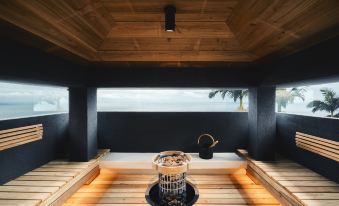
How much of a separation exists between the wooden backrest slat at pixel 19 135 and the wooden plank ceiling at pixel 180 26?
5.73ft

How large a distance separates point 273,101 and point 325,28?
277 cm

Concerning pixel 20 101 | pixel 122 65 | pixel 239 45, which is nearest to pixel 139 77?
pixel 122 65

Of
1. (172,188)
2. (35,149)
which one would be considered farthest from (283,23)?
(35,149)

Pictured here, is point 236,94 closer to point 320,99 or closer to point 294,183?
point 320,99

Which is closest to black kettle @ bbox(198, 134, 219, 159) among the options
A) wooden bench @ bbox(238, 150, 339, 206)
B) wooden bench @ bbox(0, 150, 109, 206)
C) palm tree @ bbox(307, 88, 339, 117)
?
wooden bench @ bbox(238, 150, 339, 206)

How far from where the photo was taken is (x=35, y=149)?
4285 millimetres

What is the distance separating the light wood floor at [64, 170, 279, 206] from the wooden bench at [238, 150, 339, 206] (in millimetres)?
260

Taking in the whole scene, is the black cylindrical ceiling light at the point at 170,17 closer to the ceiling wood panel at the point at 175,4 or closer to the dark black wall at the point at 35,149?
the ceiling wood panel at the point at 175,4

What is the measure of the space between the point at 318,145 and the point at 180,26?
3451 millimetres

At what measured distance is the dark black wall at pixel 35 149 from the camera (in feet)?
11.8

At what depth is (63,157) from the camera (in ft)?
16.6

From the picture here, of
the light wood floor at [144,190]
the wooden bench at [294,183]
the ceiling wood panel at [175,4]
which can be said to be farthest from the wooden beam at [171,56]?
the light wood floor at [144,190]

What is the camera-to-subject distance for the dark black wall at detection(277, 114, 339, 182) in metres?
3.79

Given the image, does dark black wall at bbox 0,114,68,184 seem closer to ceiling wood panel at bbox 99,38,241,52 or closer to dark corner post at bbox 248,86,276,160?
ceiling wood panel at bbox 99,38,241,52
